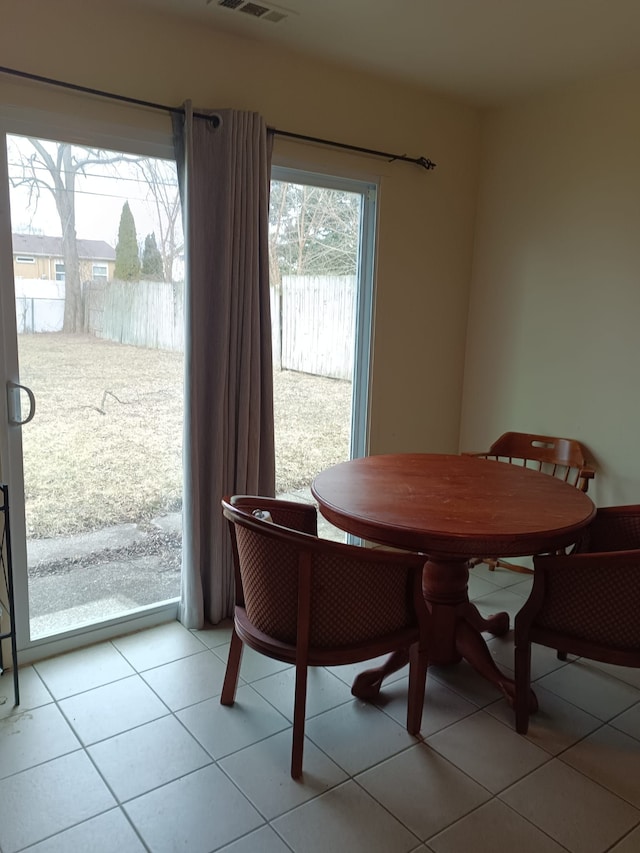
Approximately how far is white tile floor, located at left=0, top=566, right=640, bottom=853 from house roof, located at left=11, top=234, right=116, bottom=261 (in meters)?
1.63

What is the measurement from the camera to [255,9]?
2.38m

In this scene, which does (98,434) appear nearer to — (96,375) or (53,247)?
(96,375)

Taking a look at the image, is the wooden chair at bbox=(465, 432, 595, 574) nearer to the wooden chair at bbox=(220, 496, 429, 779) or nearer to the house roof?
the wooden chair at bbox=(220, 496, 429, 779)

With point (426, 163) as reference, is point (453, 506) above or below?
below

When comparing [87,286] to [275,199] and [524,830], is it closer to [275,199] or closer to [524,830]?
[275,199]

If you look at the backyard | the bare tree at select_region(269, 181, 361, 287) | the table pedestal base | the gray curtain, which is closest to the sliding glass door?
the bare tree at select_region(269, 181, 361, 287)

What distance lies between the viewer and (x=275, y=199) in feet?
9.73

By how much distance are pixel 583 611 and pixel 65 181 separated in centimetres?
243

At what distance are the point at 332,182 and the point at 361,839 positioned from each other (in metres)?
2.72

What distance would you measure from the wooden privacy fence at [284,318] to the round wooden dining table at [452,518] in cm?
72

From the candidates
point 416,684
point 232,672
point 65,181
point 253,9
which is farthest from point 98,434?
point 253,9

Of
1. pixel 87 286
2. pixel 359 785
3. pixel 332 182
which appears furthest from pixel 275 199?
pixel 359 785

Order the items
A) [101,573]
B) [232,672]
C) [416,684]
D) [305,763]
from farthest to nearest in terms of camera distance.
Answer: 1. [101,573]
2. [232,672]
3. [416,684]
4. [305,763]

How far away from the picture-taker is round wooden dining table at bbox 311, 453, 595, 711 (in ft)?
6.54
